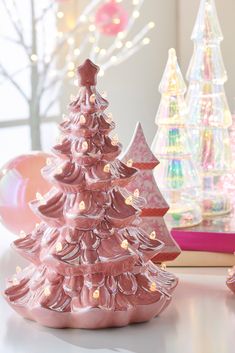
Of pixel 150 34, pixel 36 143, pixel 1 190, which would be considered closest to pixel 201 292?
pixel 1 190

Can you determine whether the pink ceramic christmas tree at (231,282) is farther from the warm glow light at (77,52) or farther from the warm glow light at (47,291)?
the warm glow light at (77,52)

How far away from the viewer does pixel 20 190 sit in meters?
0.93

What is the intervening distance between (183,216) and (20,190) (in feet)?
0.71

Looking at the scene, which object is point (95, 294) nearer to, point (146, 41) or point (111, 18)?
point (146, 41)

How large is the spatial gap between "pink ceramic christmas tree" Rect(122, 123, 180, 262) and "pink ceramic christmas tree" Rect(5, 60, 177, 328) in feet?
0.48

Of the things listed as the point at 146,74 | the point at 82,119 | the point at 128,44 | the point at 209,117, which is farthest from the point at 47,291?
the point at 128,44

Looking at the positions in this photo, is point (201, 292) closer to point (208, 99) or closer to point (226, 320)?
point (226, 320)

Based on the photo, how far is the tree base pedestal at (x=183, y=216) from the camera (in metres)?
0.95

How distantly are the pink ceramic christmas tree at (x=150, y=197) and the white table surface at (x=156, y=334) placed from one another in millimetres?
84

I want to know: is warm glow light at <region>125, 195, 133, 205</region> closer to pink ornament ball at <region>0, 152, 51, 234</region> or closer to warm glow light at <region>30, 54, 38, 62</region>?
pink ornament ball at <region>0, 152, 51, 234</region>

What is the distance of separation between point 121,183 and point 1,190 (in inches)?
12.5

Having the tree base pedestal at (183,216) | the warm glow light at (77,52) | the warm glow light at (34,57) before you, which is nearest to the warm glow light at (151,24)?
the warm glow light at (77,52)

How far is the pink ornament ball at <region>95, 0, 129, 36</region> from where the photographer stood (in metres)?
2.22

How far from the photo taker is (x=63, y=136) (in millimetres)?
672
